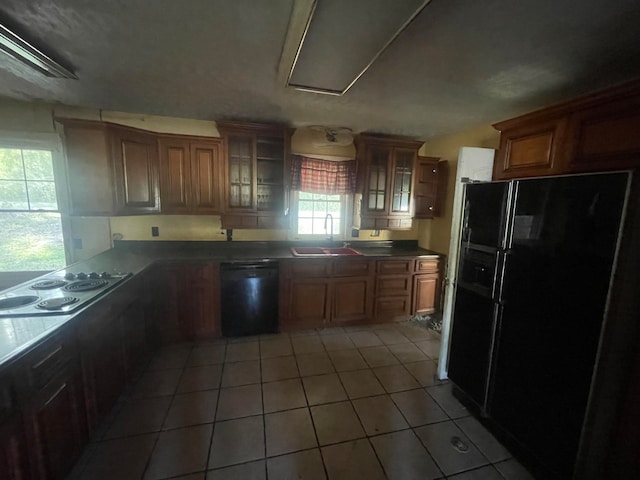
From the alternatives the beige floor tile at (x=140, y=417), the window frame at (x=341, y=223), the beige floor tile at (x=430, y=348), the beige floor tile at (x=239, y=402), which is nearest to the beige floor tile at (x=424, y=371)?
the beige floor tile at (x=430, y=348)

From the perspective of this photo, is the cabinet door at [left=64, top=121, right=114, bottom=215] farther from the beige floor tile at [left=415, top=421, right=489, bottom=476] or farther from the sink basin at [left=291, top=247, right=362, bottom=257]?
the beige floor tile at [left=415, top=421, right=489, bottom=476]

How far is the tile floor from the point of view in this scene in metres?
1.57

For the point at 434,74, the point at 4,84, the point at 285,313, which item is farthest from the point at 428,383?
the point at 4,84

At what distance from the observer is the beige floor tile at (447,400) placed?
2.03m

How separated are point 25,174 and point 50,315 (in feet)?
7.08

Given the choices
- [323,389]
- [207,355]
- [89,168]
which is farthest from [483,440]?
[89,168]

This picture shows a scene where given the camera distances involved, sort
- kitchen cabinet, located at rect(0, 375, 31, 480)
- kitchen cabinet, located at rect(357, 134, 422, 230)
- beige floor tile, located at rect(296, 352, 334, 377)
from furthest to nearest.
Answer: kitchen cabinet, located at rect(357, 134, 422, 230) < beige floor tile, located at rect(296, 352, 334, 377) < kitchen cabinet, located at rect(0, 375, 31, 480)

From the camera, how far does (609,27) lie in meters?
1.23

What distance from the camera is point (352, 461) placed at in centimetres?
162

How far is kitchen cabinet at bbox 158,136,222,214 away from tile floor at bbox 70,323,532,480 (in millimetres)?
1535

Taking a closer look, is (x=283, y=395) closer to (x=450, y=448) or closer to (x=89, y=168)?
(x=450, y=448)

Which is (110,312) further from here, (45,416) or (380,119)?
(380,119)

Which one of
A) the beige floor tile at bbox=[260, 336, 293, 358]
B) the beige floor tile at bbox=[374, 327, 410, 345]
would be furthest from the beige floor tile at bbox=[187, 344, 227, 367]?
the beige floor tile at bbox=[374, 327, 410, 345]

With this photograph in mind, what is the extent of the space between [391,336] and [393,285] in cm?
62
